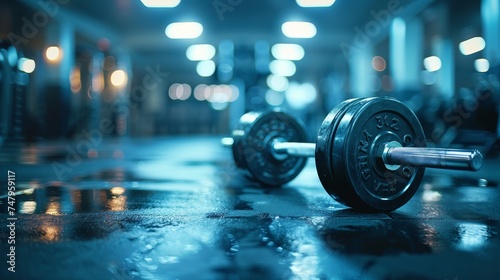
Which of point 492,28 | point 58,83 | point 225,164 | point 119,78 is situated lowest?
point 225,164

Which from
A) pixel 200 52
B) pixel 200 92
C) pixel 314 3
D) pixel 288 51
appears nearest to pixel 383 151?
pixel 314 3

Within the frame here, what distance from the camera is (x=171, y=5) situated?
6160 mm

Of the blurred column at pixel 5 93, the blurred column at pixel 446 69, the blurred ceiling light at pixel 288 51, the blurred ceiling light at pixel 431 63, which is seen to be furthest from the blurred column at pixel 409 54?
the blurred column at pixel 5 93

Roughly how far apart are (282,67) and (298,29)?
174 inches

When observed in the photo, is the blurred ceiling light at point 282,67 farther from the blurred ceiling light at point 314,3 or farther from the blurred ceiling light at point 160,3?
the blurred ceiling light at point 160,3

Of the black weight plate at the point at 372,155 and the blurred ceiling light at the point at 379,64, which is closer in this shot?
the black weight plate at the point at 372,155

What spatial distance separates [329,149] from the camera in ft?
3.92

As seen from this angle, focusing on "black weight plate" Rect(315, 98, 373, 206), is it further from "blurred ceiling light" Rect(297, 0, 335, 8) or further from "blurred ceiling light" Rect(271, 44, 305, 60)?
"blurred ceiling light" Rect(271, 44, 305, 60)

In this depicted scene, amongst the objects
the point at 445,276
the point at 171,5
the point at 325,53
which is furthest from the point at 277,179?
the point at 325,53

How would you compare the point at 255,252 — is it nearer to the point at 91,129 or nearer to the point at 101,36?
the point at 91,129

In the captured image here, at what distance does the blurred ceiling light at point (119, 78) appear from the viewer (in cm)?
1048

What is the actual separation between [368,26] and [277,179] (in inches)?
265

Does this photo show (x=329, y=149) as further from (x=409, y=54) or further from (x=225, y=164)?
(x=409, y=54)

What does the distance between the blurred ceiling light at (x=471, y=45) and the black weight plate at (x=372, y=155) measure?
26.3ft
